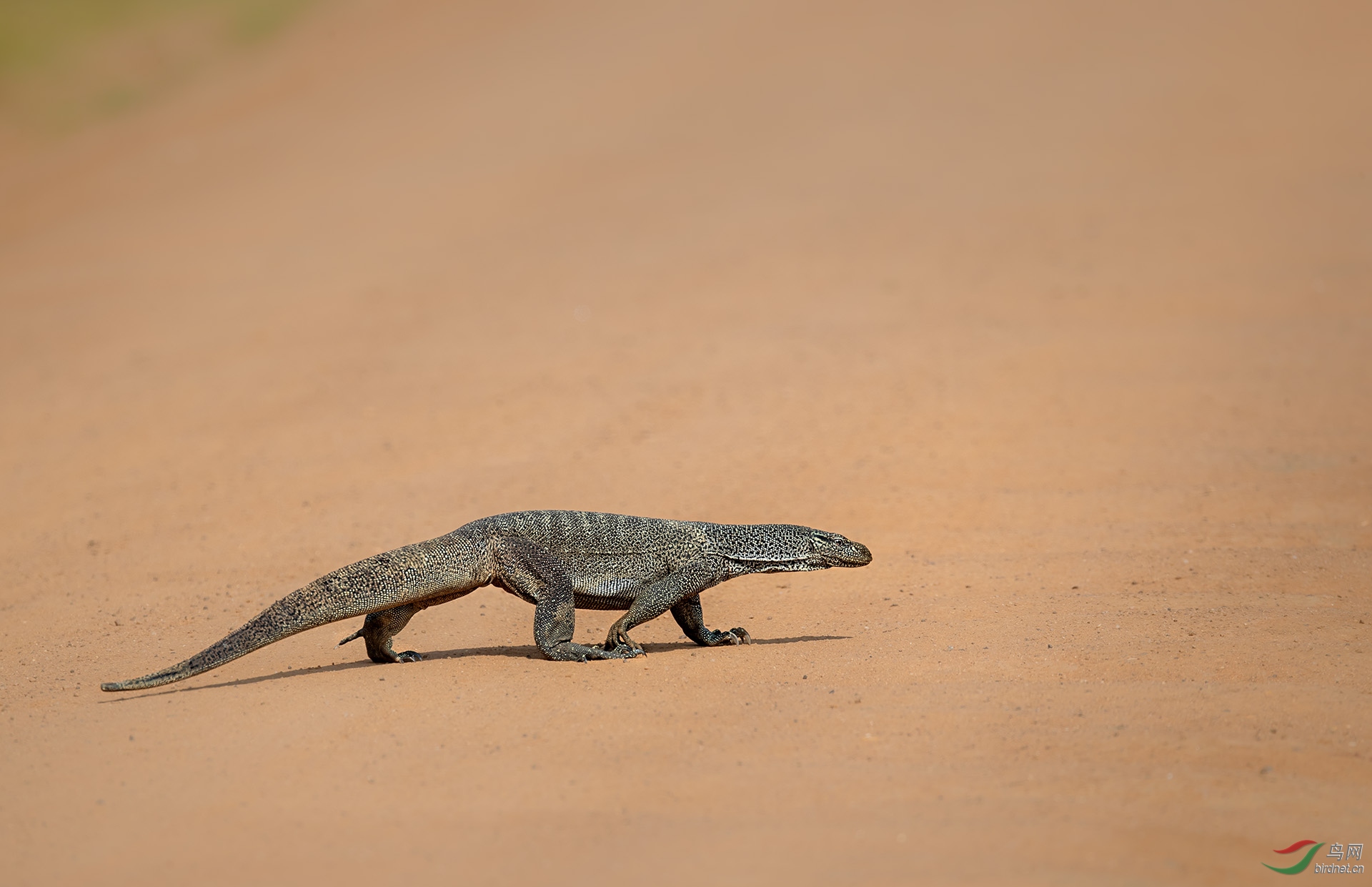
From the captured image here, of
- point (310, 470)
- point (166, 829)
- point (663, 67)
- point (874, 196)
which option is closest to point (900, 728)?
point (166, 829)

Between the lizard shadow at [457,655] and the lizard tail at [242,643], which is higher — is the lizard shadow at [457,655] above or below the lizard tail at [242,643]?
below

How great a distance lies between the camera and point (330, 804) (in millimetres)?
6184

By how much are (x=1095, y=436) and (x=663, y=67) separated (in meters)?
20.1

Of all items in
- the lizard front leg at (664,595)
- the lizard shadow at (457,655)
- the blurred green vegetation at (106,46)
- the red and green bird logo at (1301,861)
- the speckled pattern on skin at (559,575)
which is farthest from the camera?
the blurred green vegetation at (106,46)

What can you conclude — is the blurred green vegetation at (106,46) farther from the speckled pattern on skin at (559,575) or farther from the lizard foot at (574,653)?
the lizard foot at (574,653)

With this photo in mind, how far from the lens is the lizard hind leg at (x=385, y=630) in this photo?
8523 mm

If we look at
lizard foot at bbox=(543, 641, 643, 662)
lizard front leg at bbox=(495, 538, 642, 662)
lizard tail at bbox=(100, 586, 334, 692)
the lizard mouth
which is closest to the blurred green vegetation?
lizard tail at bbox=(100, 586, 334, 692)

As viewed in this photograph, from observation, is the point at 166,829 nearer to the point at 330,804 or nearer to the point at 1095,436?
the point at 330,804

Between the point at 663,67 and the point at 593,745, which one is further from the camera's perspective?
the point at 663,67

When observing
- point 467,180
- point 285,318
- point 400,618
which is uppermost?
point 467,180

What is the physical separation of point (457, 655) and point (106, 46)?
3411 cm

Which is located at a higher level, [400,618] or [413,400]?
[413,400]

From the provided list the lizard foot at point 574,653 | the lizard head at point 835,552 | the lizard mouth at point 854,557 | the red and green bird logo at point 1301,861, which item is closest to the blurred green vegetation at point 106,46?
the lizard foot at point 574,653

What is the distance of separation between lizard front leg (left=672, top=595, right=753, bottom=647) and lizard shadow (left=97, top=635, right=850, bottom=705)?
79 mm
